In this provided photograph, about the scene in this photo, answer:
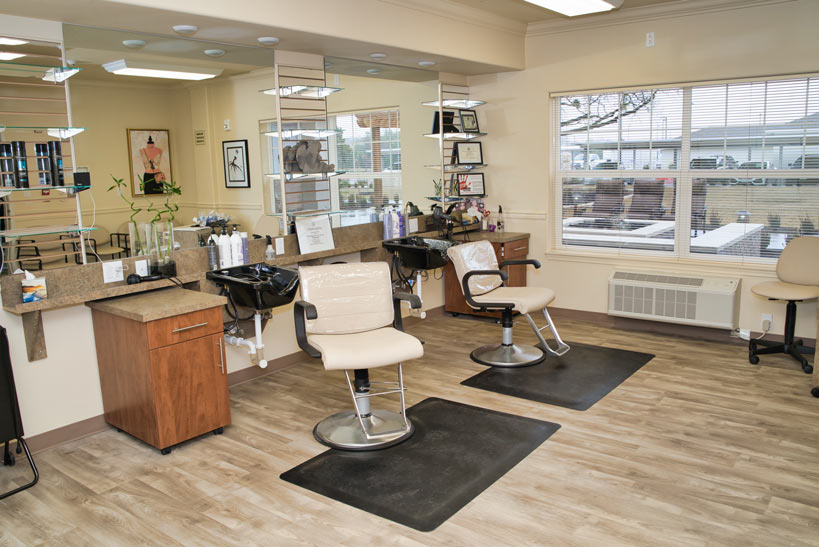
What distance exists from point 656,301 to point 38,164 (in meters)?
4.56

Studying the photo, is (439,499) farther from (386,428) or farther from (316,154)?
(316,154)

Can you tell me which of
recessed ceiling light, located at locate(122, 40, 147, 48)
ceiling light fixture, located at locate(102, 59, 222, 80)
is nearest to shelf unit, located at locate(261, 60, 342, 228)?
ceiling light fixture, located at locate(102, 59, 222, 80)

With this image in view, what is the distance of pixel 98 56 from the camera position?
3.51 m

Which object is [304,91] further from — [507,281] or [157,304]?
[507,281]

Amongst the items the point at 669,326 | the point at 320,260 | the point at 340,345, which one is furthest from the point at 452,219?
the point at 340,345

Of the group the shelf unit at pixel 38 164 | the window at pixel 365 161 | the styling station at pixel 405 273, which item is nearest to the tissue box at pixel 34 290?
the styling station at pixel 405 273

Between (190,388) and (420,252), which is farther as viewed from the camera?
(420,252)

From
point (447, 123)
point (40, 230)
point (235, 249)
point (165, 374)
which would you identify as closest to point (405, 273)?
point (447, 123)

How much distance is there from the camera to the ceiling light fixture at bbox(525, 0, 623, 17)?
4285 mm

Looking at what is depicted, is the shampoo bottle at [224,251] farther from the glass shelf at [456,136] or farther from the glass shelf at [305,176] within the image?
the glass shelf at [456,136]

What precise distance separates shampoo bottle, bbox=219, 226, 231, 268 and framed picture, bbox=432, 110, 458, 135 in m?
2.51

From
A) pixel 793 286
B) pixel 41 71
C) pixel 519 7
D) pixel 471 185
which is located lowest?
pixel 793 286

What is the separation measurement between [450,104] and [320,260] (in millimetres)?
2056

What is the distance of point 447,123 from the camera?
587 centimetres
